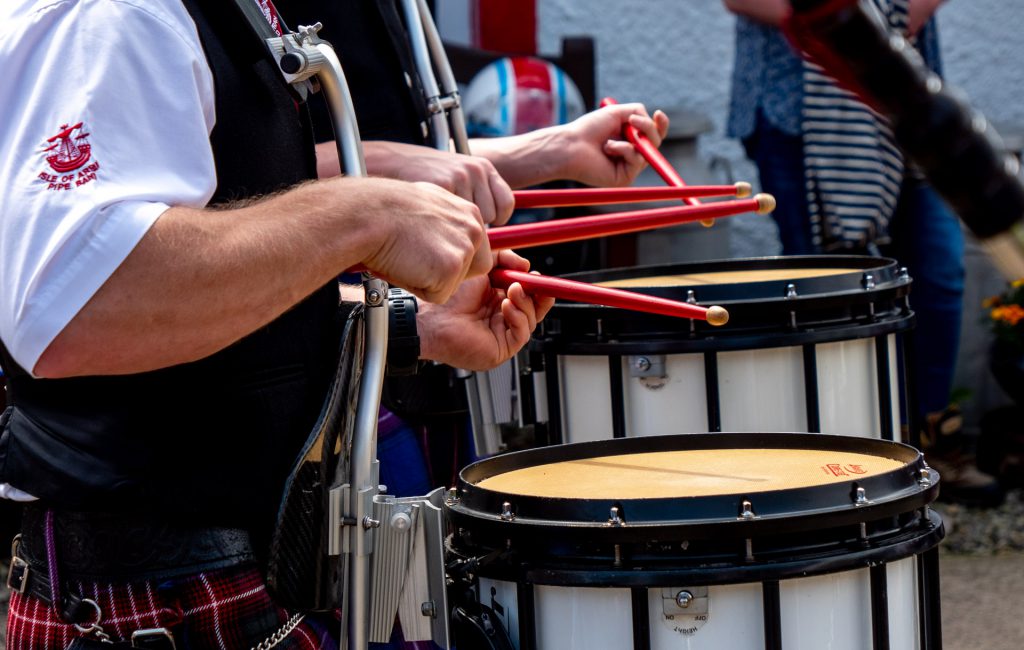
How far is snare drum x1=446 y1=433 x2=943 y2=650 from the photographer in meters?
1.46

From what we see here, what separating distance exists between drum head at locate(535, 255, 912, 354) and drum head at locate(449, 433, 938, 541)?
24 cm

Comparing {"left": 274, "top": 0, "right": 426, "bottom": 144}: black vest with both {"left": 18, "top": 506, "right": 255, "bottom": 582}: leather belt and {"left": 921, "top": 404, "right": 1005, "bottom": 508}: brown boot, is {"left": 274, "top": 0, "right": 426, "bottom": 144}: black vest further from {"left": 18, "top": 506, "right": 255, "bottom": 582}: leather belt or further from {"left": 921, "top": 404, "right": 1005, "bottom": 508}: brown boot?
{"left": 921, "top": 404, "right": 1005, "bottom": 508}: brown boot

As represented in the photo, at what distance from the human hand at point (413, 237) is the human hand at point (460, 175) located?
1.51 ft

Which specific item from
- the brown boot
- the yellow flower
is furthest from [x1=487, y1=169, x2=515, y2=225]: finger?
the yellow flower

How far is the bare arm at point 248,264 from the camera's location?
1360mm

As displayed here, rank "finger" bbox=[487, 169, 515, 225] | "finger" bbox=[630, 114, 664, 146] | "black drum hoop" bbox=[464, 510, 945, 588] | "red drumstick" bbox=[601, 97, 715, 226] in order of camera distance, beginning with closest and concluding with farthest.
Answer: "black drum hoop" bbox=[464, 510, 945, 588]
"finger" bbox=[487, 169, 515, 225]
"red drumstick" bbox=[601, 97, 715, 226]
"finger" bbox=[630, 114, 664, 146]

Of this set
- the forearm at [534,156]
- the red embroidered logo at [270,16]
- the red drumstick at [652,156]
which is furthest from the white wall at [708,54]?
the red embroidered logo at [270,16]

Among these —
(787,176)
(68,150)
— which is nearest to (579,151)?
(68,150)

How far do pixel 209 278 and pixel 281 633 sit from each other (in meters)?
0.45

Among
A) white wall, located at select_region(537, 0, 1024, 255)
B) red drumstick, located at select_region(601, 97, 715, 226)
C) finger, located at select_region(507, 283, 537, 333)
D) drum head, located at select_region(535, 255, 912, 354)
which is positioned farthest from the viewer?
white wall, located at select_region(537, 0, 1024, 255)

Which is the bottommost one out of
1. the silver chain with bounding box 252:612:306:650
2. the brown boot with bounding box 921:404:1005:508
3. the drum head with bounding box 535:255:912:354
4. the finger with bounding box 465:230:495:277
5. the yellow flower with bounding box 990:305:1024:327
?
the brown boot with bounding box 921:404:1005:508

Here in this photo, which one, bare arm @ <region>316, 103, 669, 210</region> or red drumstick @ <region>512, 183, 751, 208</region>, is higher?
bare arm @ <region>316, 103, 669, 210</region>

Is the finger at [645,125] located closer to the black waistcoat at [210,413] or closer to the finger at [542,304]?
the finger at [542,304]

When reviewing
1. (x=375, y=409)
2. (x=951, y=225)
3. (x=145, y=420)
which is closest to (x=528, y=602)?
(x=375, y=409)
